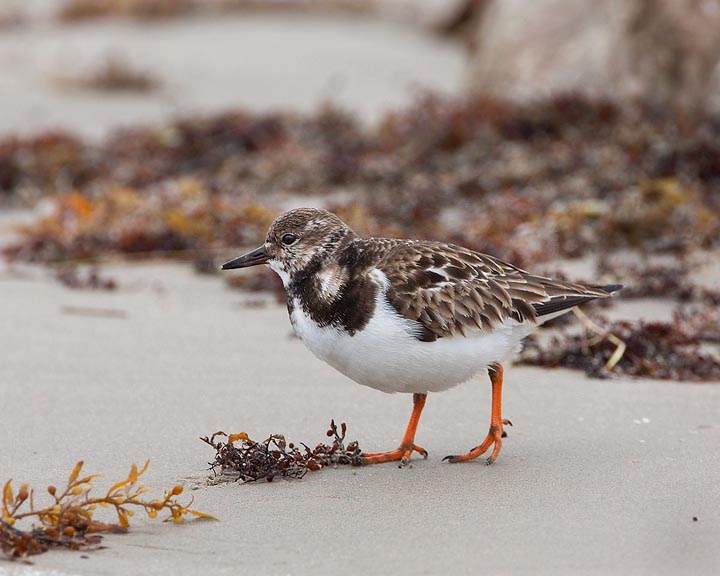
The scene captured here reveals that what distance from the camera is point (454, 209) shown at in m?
7.83

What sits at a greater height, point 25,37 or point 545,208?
point 25,37

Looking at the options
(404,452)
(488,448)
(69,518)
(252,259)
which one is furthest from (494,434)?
(69,518)

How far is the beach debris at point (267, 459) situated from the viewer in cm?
376

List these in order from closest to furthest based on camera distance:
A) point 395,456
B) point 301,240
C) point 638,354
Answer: point 395,456 → point 301,240 → point 638,354

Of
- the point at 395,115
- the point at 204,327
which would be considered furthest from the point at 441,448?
the point at 395,115

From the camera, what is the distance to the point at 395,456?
403 cm

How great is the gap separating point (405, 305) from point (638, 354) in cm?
178

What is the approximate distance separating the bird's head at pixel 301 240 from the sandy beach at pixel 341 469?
0.67m

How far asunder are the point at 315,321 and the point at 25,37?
13355 mm

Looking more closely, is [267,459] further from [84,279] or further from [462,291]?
[84,279]

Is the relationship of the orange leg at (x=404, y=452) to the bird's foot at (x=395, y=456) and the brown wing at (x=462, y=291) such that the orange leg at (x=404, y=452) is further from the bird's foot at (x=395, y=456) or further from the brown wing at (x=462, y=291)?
the brown wing at (x=462, y=291)

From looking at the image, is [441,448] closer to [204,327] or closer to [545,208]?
[204,327]

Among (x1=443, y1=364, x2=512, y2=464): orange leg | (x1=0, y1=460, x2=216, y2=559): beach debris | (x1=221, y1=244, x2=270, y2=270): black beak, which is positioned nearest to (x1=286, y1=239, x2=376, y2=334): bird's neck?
(x1=221, y1=244, x2=270, y2=270): black beak

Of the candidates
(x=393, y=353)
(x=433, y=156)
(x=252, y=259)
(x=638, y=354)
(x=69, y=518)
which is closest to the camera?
(x=69, y=518)
